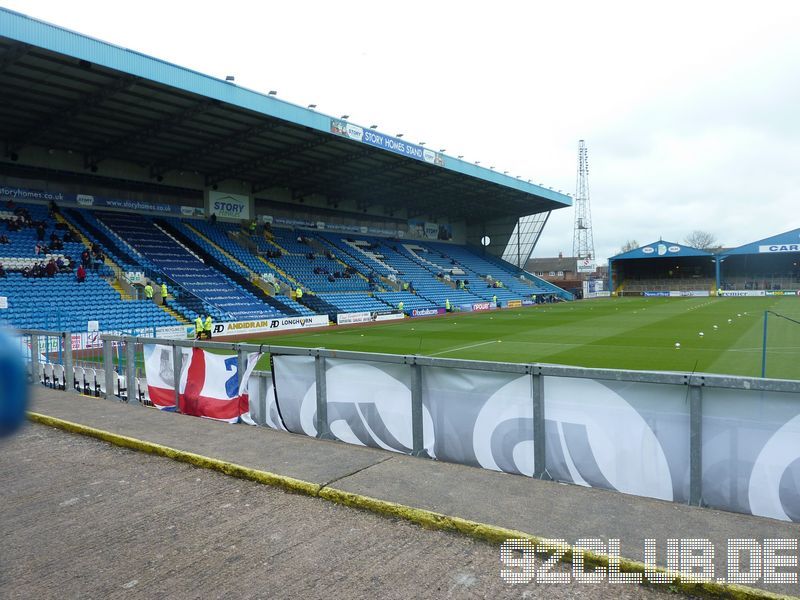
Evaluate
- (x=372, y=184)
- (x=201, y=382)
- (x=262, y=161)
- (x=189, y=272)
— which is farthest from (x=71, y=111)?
(x=372, y=184)

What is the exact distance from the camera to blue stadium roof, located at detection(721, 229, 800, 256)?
64.8 metres

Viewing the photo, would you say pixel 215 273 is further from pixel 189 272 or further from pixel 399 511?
pixel 399 511

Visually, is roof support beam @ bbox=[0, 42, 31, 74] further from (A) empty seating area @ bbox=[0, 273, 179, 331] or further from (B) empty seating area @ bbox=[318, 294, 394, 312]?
(B) empty seating area @ bbox=[318, 294, 394, 312]

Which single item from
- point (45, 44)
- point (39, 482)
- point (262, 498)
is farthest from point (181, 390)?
point (45, 44)

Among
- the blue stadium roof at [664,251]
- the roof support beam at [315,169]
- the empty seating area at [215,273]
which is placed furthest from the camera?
the blue stadium roof at [664,251]

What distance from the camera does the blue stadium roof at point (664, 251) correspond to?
228 ft

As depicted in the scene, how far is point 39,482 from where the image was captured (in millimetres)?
5379

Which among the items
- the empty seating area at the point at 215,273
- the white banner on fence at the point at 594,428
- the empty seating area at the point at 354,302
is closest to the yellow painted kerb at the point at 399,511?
the white banner on fence at the point at 594,428

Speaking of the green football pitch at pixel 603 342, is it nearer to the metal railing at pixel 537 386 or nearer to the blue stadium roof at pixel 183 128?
the metal railing at pixel 537 386

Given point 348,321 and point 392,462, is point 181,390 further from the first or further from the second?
point 348,321

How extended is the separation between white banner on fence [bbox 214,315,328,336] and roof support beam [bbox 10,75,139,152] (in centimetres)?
1144

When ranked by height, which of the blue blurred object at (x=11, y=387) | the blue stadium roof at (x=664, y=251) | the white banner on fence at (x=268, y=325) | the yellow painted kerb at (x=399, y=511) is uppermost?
the blue stadium roof at (x=664, y=251)

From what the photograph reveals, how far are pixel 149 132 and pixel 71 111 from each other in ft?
14.0

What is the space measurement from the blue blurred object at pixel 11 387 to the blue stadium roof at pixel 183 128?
21.4m
